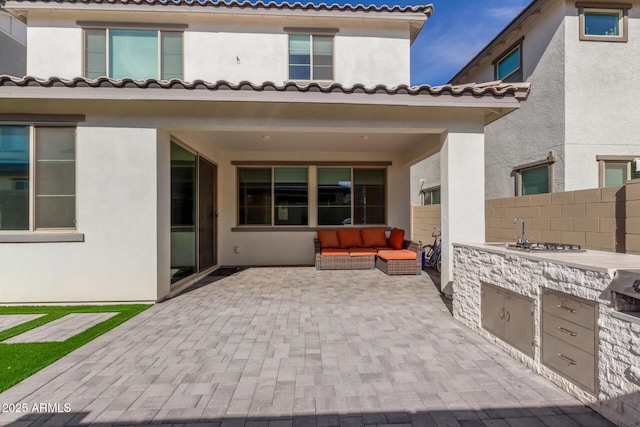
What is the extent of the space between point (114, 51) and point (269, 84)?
502 cm

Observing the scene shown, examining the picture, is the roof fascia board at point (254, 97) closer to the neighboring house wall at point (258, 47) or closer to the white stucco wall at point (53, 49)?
the neighboring house wall at point (258, 47)

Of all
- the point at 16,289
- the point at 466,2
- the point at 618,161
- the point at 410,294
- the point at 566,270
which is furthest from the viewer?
the point at 466,2

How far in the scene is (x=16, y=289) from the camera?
4801 mm

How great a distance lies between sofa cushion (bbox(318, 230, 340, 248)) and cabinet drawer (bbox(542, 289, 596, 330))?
578 centimetres

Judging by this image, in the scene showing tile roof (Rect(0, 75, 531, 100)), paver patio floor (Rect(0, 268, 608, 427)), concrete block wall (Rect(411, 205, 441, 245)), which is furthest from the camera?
concrete block wall (Rect(411, 205, 441, 245))

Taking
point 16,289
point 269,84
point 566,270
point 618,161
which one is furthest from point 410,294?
point 16,289

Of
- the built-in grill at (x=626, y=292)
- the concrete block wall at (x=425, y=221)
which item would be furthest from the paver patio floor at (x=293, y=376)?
the concrete block wall at (x=425, y=221)

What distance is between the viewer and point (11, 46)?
950 centimetres

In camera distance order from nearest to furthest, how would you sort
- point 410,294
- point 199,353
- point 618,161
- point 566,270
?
point 566,270 < point 199,353 < point 410,294 < point 618,161

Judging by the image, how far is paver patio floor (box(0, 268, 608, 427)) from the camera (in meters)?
2.19

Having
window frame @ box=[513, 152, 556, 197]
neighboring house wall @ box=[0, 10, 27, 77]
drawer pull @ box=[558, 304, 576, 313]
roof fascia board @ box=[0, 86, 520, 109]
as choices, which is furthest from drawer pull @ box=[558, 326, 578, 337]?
neighboring house wall @ box=[0, 10, 27, 77]

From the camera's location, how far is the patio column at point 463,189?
5078 mm

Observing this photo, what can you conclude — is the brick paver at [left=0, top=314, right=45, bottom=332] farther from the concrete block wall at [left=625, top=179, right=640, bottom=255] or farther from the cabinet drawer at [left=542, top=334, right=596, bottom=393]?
the concrete block wall at [left=625, top=179, right=640, bottom=255]

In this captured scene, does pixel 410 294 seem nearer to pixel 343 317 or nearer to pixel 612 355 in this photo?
pixel 343 317
